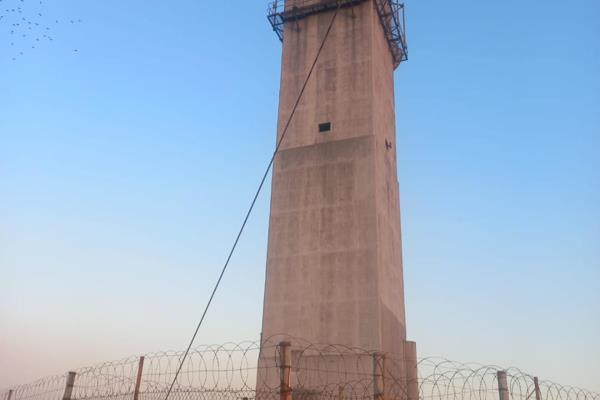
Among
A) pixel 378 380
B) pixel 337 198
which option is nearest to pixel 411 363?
pixel 337 198

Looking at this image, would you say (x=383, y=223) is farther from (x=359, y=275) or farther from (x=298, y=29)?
(x=298, y=29)

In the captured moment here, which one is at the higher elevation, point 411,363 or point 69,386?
point 411,363

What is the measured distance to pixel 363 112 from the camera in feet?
67.8

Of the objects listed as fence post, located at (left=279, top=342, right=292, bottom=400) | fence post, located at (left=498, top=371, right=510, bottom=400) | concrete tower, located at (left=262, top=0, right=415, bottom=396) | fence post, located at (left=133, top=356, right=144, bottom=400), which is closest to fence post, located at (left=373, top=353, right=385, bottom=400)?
fence post, located at (left=279, top=342, right=292, bottom=400)

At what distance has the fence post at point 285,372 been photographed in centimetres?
813

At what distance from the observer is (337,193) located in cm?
1970

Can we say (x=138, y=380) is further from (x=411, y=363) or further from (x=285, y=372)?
(x=411, y=363)

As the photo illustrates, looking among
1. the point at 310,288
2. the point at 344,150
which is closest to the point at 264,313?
the point at 310,288

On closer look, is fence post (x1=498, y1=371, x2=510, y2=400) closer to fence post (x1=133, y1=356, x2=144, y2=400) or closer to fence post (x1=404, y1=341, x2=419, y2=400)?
fence post (x1=133, y1=356, x2=144, y2=400)

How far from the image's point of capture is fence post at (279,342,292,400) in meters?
8.13

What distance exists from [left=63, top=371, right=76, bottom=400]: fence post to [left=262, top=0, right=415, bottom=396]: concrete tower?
7.27 m

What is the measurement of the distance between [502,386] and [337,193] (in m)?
11.3

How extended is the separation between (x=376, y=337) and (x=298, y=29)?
1276 centimetres

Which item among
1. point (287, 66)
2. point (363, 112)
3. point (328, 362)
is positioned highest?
point (287, 66)
